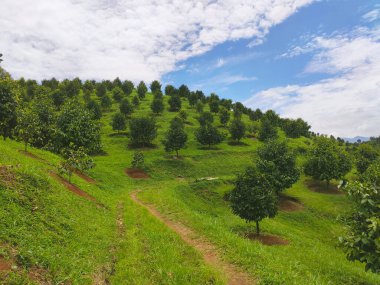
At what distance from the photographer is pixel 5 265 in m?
9.55

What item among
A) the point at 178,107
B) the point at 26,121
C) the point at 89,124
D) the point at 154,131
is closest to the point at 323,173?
the point at 154,131

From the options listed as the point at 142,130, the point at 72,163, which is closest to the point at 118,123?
the point at 142,130

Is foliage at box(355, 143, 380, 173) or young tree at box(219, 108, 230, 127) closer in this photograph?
foliage at box(355, 143, 380, 173)

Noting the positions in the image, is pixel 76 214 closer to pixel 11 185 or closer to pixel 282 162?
pixel 11 185

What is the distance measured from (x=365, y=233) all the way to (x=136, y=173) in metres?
52.0

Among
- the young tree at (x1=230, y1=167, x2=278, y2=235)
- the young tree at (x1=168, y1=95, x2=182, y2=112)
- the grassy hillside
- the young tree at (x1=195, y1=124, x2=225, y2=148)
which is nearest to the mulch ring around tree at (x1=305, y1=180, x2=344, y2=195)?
the young tree at (x1=195, y1=124, x2=225, y2=148)

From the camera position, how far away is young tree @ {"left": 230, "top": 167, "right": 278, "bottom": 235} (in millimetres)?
27672

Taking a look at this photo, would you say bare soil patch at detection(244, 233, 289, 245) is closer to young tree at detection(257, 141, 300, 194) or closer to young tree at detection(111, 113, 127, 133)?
young tree at detection(257, 141, 300, 194)

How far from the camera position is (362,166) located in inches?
3027

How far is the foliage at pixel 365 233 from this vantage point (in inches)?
375

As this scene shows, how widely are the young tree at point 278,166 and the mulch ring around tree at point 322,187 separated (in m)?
12.4

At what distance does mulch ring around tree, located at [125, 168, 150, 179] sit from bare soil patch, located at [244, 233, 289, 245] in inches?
1270

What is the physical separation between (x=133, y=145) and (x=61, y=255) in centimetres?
7048

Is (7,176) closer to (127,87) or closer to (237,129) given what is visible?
(237,129)
